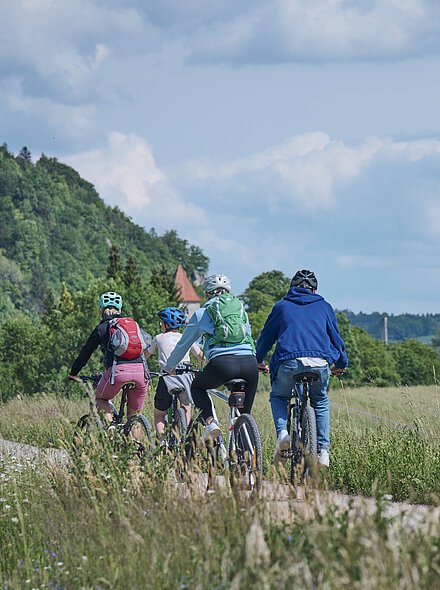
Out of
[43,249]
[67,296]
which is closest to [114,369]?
[67,296]

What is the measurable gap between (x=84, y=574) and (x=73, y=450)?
307 centimetres

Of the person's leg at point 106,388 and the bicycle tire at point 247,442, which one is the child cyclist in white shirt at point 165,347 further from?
the bicycle tire at point 247,442

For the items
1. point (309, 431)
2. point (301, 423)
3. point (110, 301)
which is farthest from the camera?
point (110, 301)

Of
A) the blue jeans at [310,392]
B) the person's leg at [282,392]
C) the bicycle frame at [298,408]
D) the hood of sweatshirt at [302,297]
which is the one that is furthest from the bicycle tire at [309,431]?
the hood of sweatshirt at [302,297]

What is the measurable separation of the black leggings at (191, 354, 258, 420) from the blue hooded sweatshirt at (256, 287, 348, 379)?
0.94 ft

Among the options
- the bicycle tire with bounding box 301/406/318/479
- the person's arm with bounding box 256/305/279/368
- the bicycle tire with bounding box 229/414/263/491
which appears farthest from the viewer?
the person's arm with bounding box 256/305/279/368

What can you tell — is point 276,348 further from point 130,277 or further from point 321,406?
point 130,277

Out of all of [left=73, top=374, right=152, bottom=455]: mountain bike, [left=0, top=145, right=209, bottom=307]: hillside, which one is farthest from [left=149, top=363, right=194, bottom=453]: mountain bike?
[left=0, top=145, right=209, bottom=307]: hillside

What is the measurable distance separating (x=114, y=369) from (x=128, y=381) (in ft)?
0.63

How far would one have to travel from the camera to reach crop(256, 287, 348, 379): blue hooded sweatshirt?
9336 mm

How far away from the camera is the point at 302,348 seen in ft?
30.6

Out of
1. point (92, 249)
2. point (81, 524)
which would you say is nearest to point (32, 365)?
point (81, 524)

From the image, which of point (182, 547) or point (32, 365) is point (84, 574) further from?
point (32, 365)

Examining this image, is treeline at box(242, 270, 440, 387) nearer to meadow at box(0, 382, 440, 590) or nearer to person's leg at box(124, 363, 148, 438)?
person's leg at box(124, 363, 148, 438)
